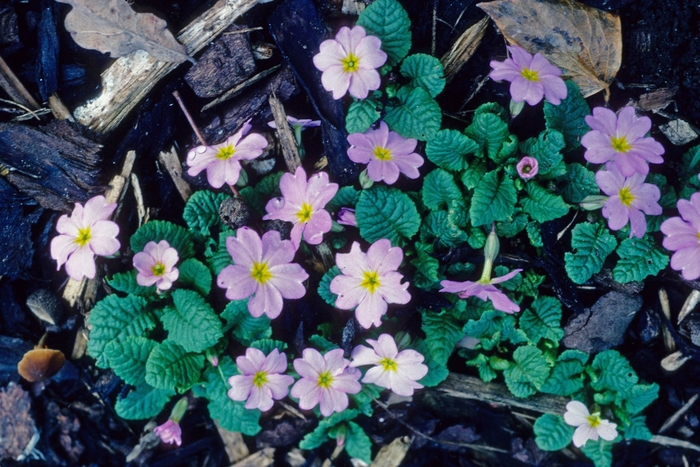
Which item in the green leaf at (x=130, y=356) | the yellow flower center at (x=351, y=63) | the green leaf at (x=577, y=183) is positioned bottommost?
the green leaf at (x=130, y=356)

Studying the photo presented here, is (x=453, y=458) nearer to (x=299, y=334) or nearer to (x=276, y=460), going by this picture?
(x=276, y=460)

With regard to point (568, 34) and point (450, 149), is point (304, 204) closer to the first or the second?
point (450, 149)

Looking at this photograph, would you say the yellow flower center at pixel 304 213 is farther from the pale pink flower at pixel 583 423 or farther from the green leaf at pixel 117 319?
the pale pink flower at pixel 583 423

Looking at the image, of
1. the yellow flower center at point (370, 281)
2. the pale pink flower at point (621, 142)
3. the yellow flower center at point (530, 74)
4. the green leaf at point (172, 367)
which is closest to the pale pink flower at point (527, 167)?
the pale pink flower at point (621, 142)

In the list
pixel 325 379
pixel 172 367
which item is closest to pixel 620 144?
pixel 325 379

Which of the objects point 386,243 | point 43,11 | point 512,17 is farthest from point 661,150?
point 43,11

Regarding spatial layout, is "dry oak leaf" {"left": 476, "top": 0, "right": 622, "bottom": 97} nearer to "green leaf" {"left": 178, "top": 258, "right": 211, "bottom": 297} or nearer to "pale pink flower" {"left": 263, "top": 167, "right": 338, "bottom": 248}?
"pale pink flower" {"left": 263, "top": 167, "right": 338, "bottom": 248}
